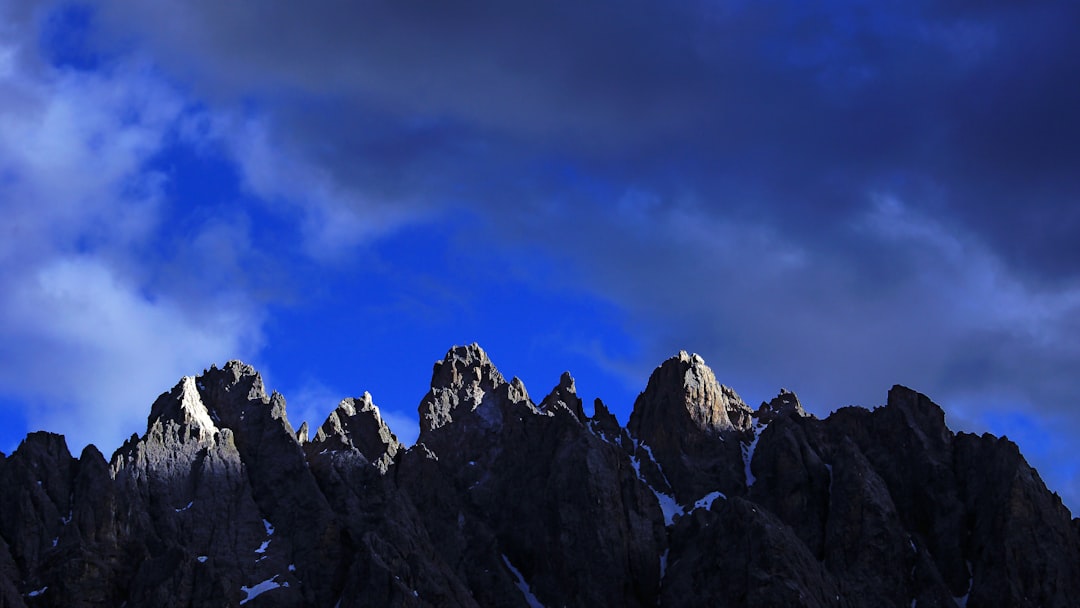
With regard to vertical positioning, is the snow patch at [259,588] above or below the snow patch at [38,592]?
above

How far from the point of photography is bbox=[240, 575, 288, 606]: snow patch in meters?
192

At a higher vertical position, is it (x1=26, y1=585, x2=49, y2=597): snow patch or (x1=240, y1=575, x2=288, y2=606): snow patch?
(x1=240, y1=575, x2=288, y2=606): snow patch

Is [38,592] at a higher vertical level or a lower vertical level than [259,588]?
lower

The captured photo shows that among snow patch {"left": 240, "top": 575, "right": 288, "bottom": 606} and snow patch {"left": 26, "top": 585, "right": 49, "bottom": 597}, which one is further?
snow patch {"left": 240, "top": 575, "right": 288, "bottom": 606}

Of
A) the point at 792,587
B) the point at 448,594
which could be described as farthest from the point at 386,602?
the point at 792,587

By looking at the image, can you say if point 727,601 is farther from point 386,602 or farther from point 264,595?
point 264,595

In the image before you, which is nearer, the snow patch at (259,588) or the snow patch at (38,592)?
the snow patch at (38,592)

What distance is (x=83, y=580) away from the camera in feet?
607

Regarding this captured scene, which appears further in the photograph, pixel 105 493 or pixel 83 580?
pixel 105 493

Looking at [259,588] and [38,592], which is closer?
[38,592]

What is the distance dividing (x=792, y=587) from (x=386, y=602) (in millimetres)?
48527

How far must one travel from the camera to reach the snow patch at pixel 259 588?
192 meters

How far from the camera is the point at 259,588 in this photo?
194500 mm

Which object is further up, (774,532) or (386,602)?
(774,532)
